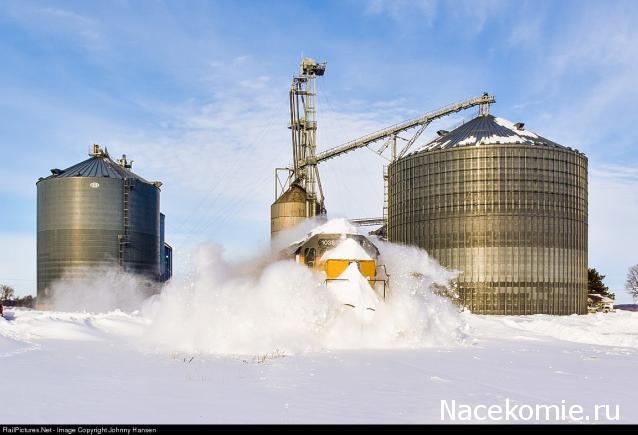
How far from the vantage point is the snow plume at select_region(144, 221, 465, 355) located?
27656mm

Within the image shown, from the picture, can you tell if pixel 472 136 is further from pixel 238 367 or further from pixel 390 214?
pixel 238 367

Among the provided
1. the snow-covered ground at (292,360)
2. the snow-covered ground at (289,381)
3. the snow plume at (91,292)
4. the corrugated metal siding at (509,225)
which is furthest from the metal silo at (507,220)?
the snow-covered ground at (289,381)

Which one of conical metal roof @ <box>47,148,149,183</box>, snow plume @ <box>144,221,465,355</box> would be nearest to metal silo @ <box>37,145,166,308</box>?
conical metal roof @ <box>47,148,149,183</box>

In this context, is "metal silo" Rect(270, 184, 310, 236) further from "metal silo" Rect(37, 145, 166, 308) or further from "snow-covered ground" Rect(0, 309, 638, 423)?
"snow-covered ground" Rect(0, 309, 638, 423)

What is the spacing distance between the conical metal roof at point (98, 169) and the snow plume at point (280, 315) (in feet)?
138

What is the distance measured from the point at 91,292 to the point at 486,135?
45.0 meters

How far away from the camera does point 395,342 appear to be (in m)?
30.4

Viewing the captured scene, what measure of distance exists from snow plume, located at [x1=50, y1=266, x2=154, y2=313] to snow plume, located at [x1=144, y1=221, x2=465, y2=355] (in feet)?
125

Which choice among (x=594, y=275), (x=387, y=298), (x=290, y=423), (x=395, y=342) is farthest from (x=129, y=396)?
(x=594, y=275)

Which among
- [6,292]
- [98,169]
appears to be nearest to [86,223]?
[98,169]

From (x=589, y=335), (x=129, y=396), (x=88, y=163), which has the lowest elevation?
(x=589, y=335)

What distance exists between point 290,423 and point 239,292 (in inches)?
752

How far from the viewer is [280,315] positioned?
29.2 m

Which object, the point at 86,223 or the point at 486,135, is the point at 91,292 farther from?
the point at 486,135
